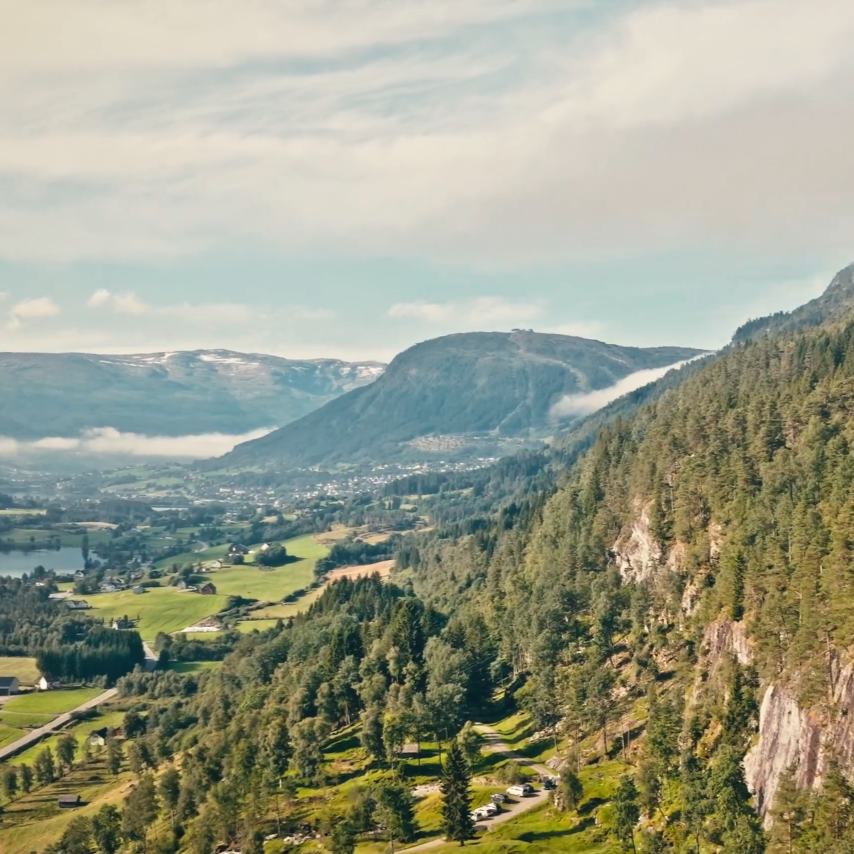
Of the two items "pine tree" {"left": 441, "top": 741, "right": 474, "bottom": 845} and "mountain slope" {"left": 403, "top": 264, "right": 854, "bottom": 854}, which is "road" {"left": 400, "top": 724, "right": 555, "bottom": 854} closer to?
"pine tree" {"left": 441, "top": 741, "right": 474, "bottom": 845}

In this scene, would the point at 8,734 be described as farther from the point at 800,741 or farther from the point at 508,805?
the point at 800,741

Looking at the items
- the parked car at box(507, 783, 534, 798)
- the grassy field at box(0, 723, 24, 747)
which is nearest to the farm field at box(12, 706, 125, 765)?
the grassy field at box(0, 723, 24, 747)

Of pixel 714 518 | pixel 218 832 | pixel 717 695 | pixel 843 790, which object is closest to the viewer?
pixel 843 790

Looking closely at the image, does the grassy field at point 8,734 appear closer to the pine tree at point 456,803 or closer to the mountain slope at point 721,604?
the mountain slope at point 721,604

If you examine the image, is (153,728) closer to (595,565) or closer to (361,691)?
(361,691)

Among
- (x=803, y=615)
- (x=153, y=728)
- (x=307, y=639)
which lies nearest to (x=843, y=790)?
(x=803, y=615)

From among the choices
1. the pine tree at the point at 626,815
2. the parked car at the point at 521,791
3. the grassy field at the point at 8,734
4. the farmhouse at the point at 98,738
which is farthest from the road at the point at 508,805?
the grassy field at the point at 8,734
